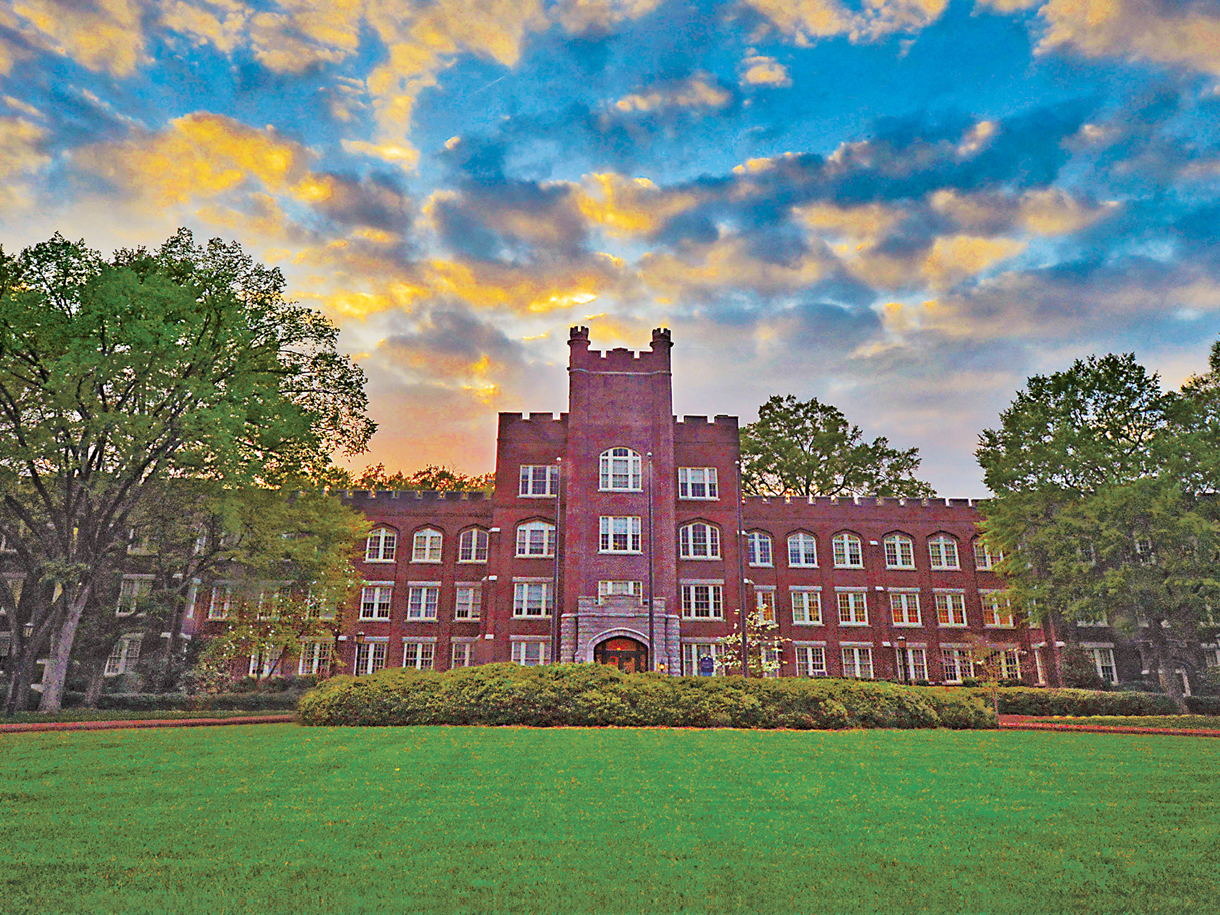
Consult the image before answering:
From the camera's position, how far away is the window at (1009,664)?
133 feet

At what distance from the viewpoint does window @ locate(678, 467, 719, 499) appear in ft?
133

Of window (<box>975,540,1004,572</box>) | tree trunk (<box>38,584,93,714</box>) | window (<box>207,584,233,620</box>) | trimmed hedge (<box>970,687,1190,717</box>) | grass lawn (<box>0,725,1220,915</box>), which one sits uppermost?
window (<box>975,540,1004,572</box>)

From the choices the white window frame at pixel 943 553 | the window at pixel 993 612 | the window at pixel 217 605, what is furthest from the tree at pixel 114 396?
the window at pixel 993 612

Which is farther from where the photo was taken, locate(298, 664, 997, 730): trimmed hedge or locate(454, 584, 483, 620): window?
locate(454, 584, 483, 620): window

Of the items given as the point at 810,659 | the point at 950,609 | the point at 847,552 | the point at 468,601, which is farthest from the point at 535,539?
the point at 950,609

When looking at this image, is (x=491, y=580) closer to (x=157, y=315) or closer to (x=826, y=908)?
(x=157, y=315)

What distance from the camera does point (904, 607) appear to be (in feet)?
137

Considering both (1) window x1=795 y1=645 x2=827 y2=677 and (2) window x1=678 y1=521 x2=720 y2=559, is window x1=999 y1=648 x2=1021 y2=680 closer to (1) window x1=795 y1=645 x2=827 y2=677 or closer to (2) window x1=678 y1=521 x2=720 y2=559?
(1) window x1=795 y1=645 x2=827 y2=677

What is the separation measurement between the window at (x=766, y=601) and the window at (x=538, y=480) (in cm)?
1193

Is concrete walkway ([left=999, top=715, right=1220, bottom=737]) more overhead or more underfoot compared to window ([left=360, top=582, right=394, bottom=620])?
more underfoot

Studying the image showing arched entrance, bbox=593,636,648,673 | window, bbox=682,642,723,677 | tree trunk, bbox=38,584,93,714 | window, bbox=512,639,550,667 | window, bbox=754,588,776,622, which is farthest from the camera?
window, bbox=754,588,776,622

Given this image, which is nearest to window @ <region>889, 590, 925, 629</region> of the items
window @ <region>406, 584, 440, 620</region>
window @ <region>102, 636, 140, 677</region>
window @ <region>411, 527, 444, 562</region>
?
window @ <region>406, 584, 440, 620</region>

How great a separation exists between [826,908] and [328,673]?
39582mm

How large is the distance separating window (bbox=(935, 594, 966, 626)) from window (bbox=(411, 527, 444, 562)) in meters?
27.2
